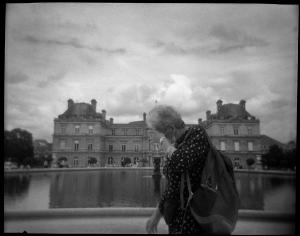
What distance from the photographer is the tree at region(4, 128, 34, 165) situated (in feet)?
14.9

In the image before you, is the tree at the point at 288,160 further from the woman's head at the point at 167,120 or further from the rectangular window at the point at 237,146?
the woman's head at the point at 167,120

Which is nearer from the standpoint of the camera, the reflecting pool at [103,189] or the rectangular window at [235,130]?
the reflecting pool at [103,189]

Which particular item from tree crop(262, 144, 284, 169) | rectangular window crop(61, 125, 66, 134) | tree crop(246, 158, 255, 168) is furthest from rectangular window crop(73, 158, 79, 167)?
tree crop(262, 144, 284, 169)

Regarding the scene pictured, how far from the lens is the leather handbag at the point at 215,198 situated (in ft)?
6.93

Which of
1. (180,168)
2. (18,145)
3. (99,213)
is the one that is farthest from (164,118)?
(18,145)

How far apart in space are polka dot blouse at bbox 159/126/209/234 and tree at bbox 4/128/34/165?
3.08 m

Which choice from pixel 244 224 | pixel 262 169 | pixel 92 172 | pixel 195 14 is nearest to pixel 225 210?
pixel 244 224

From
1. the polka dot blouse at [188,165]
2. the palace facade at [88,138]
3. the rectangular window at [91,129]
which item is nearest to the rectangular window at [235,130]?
the palace facade at [88,138]

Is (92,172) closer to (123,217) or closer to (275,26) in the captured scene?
(123,217)

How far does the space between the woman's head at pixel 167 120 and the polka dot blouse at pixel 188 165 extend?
15 centimetres

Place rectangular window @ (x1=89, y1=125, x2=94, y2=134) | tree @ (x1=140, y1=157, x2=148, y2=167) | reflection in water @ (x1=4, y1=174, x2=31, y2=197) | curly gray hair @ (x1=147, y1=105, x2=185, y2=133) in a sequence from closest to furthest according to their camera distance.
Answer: curly gray hair @ (x1=147, y1=105, x2=185, y2=133) < reflection in water @ (x1=4, y1=174, x2=31, y2=197) < rectangular window @ (x1=89, y1=125, x2=94, y2=134) < tree @ (x1=140, y1=157, x2=148, y2=167)

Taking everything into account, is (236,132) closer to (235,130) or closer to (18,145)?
(235,130)

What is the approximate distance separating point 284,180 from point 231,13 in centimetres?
274

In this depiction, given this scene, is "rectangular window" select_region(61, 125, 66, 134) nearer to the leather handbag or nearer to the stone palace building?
the stone palace building
